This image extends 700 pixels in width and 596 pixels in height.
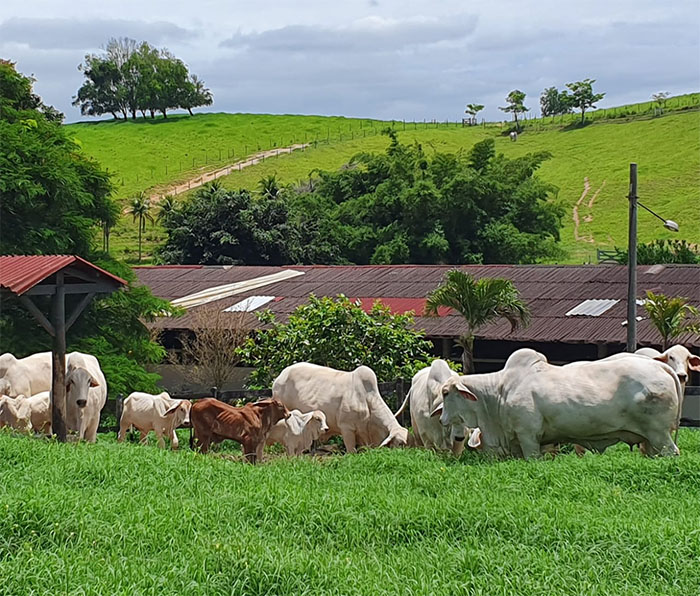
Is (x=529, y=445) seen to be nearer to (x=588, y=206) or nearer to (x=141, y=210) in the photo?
(x=141, y=210)

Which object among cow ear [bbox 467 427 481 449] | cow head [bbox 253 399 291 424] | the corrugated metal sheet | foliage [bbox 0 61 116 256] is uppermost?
foliage [bbox 0 61 116 256]

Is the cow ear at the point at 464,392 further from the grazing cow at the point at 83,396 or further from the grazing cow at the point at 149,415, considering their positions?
the grazing cow at the point at 83,396

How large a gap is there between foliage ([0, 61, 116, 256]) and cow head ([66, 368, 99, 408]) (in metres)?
5.43

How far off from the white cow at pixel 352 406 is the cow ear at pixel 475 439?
1752 mm

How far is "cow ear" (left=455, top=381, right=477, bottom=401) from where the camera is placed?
12.2 meters

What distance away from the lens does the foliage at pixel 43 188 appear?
19.0m

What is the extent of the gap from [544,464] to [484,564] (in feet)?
11.2

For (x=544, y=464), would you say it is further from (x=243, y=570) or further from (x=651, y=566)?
(x=243, y=570)

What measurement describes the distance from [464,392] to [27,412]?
6.39 metres

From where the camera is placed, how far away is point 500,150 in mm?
83938

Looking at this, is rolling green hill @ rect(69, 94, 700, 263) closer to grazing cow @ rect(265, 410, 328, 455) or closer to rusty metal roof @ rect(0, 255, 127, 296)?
grazing cow @ rect(265, 410, 328, 455)

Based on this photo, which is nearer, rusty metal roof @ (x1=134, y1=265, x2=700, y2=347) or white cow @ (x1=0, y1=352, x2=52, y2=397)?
white cow @ (x1=0, y1=352, x2=52, y2=397)

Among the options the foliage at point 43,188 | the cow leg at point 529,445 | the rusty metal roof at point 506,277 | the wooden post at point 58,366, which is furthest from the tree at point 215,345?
the cow leg at point 529,445

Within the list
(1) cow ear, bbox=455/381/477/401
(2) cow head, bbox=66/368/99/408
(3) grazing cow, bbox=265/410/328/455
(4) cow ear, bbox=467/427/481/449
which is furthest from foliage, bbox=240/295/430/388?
(1) cow ear, bbox=455/381/477/401
